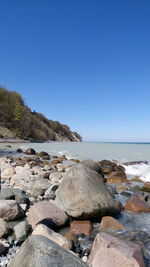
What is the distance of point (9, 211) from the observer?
4488 millimetres

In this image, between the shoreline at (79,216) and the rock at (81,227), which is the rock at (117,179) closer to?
the shoreline at (79,216)

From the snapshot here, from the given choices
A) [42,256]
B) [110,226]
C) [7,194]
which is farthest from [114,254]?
[7,194]

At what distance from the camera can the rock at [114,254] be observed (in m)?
2.66

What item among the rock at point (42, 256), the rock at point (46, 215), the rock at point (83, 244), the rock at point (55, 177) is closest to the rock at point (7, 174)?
the rock at point (55, 177)

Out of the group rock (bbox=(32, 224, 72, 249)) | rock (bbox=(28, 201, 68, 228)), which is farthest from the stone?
rock (bbox=(32, 224, 72, 249))

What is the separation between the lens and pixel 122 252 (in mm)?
2740

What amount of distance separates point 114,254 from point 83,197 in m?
2.08

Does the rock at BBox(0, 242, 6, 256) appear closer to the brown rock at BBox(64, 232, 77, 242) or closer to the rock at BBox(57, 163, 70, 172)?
the brown rock at BBox(64, 232, 77, 242)

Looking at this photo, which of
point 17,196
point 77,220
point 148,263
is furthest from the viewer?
point 17,196

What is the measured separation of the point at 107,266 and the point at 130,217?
2.69 metres

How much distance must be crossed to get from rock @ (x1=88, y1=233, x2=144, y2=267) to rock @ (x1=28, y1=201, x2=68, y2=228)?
1531 millimetres

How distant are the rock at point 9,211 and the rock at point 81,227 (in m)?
1.22

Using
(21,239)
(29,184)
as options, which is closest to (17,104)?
(29,184)

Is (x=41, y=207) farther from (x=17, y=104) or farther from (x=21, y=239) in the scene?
(x=17, y=104)
